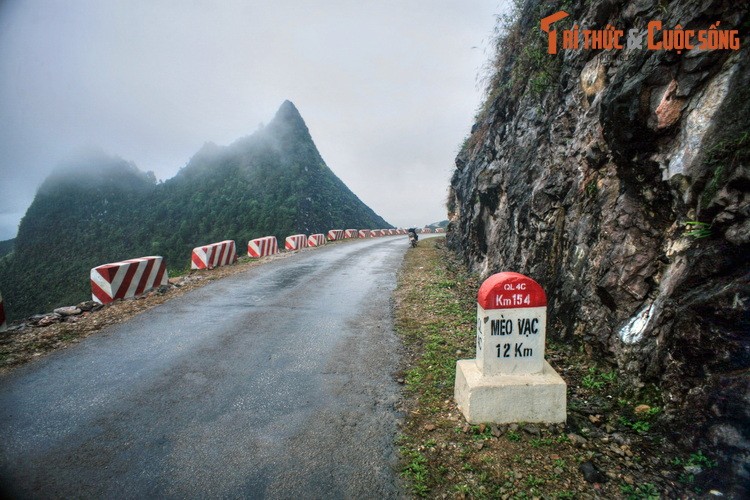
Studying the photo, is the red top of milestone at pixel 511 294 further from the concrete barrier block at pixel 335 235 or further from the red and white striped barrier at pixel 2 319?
the concrete barrier block at pixel 335 235

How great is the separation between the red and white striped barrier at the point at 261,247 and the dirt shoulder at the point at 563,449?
577 inches

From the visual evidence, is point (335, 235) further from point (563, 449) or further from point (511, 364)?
point (563, 449)

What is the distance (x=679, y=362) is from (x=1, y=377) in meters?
7.87

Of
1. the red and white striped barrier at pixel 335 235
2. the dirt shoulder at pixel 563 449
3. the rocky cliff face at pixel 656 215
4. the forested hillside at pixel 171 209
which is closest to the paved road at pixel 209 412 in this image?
the dirt shoulder at pixel 563 449

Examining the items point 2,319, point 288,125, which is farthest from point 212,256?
point 288,125

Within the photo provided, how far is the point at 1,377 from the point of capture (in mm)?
4547

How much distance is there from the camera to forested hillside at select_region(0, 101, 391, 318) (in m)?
45.2

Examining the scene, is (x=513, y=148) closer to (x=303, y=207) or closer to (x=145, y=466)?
(x=145, y=466)

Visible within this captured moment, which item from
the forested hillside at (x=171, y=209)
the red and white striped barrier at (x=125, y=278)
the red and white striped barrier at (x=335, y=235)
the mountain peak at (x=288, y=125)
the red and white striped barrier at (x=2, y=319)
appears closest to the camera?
the red and white striped barrier at (x=2, y=319)

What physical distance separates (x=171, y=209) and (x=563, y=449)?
5982cm

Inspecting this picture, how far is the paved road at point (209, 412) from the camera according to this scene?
2.83 meters

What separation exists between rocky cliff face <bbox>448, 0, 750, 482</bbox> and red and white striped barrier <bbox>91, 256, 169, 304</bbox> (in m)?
9.19

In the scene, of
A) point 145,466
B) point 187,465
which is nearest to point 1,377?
point 145,466

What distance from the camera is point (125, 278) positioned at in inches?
328
